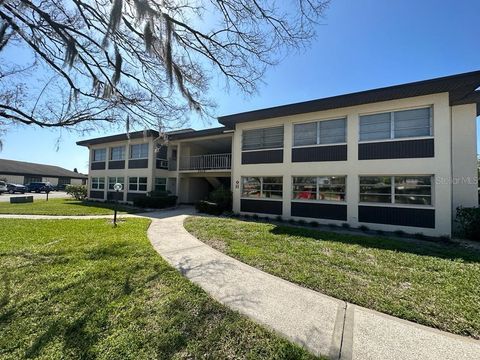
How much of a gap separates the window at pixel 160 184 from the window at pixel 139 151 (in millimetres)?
2261

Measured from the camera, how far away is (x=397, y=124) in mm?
10227

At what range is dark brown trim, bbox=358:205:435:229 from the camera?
31.2ft

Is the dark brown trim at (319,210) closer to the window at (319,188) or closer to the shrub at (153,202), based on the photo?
the window at (319,188)

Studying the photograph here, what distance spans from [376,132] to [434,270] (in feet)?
22.7

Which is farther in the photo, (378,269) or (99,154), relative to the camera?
(99,154)

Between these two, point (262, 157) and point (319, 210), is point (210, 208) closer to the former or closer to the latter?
point (262, 157)

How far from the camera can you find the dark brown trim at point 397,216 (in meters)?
9.52

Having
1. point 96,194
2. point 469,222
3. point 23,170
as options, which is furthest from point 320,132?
point 23,170

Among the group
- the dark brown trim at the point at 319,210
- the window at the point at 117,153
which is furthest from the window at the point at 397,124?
the window at the point at 117,153

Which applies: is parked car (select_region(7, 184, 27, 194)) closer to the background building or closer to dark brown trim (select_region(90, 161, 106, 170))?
the background building

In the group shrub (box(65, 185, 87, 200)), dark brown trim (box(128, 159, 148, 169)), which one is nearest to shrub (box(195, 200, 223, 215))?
dark brown trim (box(128, 159, 148, 169))

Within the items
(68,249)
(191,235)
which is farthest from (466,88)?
(68,249)

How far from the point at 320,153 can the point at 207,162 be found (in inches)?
363

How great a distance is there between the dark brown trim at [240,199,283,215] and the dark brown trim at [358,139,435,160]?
4765 millimetres
